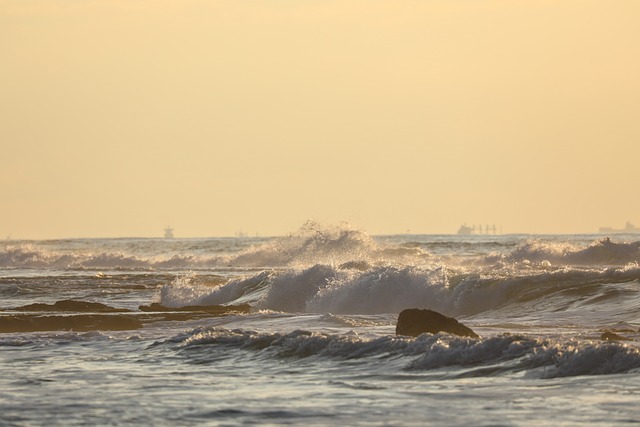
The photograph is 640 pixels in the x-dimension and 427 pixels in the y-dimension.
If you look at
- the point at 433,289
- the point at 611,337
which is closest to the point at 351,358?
the point at 611,337

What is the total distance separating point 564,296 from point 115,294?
15.3 metres

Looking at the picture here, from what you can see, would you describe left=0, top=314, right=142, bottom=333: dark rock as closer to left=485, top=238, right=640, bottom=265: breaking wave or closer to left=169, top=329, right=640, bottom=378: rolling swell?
left=169, top=329, right=640, bottom=378: rolling swell

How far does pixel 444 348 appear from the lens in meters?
15.2

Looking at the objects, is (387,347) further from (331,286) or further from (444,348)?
(331,286)

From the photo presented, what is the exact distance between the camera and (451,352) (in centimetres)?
1506

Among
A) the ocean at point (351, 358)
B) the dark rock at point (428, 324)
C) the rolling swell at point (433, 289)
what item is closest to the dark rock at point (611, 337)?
the ocean at point (351, 358)

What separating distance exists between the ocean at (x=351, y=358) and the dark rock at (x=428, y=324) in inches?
20.4

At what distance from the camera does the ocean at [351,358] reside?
460 inches

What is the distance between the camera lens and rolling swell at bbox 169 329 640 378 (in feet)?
45.9

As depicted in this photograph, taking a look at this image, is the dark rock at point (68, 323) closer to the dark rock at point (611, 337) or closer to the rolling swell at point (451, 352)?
the rolling swell at point (451, 352)

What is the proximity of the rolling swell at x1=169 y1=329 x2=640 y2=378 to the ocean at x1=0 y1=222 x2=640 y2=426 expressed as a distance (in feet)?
0.08

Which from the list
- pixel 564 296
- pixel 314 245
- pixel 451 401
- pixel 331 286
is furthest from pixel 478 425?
pixel 314 245

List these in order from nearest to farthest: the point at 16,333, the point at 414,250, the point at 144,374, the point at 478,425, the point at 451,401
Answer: the point at 478,425 → the point at 451,401 → the point at 144,374 → the point at 16,333 → the point at 414,250

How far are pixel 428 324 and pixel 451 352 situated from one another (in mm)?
2271
